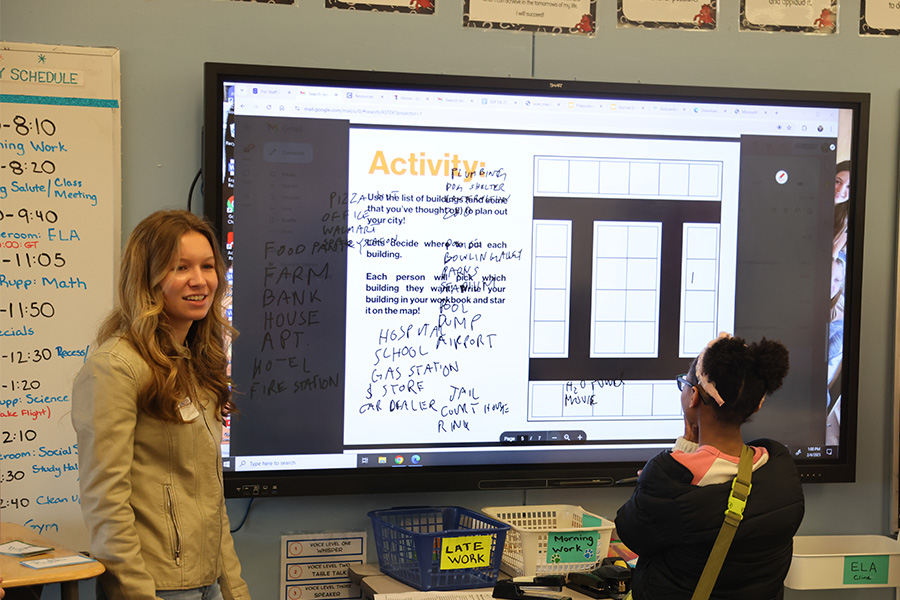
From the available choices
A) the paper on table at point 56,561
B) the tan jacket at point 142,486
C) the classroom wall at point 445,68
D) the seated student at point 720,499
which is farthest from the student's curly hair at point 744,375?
the paper on table at point 56,561

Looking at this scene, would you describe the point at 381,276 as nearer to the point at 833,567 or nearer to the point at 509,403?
the point at 509,403

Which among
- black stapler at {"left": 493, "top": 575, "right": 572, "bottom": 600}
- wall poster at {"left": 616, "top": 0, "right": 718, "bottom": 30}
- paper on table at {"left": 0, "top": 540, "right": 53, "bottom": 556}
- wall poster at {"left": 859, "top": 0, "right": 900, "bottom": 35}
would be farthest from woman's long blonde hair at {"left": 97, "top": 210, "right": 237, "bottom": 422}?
wall poster at {"left": 859, "top": 0, "right": 900, "bottom": 35}

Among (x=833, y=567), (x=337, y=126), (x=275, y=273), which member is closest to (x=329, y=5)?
(x=337, y=126)

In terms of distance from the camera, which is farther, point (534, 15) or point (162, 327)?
point (534, 15)

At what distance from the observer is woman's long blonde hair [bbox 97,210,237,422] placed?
70.6 inches

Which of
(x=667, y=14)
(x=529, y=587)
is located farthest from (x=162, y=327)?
(x=667, y=14)

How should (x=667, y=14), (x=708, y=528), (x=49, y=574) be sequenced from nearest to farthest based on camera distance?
(x=708, y=528) < (x=49, y=574) < (x=667, y=14)

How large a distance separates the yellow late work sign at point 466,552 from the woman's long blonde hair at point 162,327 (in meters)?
0.68

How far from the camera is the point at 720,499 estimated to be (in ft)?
5.57

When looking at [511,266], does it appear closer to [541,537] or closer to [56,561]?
[541,537]

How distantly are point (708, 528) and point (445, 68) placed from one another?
1553 mm

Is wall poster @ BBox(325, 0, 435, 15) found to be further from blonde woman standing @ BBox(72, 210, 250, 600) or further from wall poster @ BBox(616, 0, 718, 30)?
blonde woman standing @ BBox(72, 210, 250, 600)

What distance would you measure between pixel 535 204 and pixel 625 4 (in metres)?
0.72

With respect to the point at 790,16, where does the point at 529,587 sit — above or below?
below
